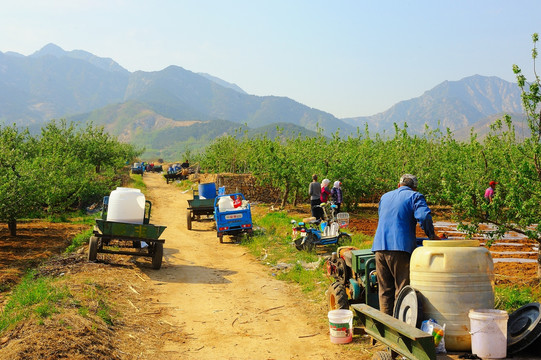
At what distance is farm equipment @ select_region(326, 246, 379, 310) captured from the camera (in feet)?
22.0

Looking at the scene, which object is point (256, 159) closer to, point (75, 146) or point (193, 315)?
point (75, 146)

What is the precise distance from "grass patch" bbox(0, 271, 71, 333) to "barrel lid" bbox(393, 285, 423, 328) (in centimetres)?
500

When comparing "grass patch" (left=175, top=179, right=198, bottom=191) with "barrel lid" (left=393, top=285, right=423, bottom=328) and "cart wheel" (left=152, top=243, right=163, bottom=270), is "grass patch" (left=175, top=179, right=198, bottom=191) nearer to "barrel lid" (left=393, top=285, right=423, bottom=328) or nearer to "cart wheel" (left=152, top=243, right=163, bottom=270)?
"cart wheel" (left=152, top=243, right=163, bottom=270)

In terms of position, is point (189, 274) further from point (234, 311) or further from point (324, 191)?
point (324, 191)

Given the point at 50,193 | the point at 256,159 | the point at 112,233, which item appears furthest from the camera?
the point at 256,159

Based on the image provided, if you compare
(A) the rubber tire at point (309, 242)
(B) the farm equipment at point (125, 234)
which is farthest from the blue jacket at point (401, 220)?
(A) the rubber tire at point (309, 242)

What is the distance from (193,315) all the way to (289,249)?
579cm

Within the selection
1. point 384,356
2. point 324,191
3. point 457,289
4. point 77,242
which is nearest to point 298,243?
Answer: point 324,191

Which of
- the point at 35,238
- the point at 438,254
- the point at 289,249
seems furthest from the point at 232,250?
the point at 438,254

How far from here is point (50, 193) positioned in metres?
18.3

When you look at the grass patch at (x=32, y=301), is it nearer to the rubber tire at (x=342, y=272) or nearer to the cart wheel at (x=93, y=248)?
the cart wheel at (x=93, y=248)

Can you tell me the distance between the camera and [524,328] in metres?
4.73

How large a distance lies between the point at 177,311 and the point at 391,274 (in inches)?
177

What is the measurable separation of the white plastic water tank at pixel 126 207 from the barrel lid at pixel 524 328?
30.9 ft
